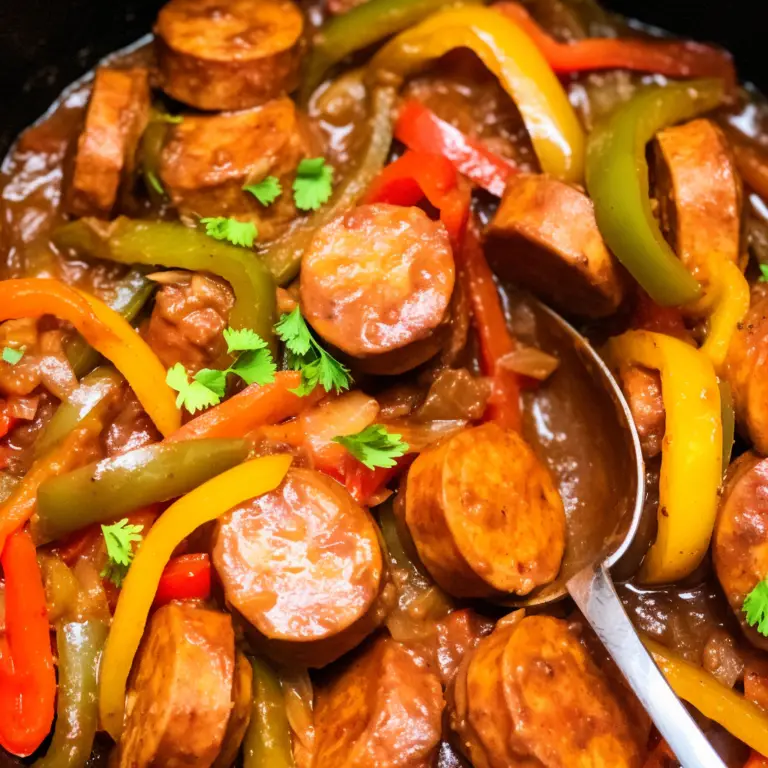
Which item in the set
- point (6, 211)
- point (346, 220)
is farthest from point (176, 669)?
point (6, 211)

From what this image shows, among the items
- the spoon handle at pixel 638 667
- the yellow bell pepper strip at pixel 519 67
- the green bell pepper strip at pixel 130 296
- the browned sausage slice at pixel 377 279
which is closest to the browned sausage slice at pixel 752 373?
the spoon handle at pixel 638 667

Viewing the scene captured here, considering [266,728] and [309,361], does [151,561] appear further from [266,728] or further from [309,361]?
[309,361]

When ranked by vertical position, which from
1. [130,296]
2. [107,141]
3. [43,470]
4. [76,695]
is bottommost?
[76,695]

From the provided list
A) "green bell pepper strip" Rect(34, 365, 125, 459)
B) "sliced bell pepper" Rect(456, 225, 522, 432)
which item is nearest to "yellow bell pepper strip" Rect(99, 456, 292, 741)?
"green bell pepper strip" Rect(34, 365, 125, 459)

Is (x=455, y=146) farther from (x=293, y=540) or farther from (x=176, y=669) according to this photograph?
(x=176, y=669)

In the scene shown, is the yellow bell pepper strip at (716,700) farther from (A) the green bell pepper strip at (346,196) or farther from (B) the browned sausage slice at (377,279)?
(A) the green bell pepper strip at (346,196)

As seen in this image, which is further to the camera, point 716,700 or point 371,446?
point 371,446

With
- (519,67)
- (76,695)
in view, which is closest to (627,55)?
(519,67)
